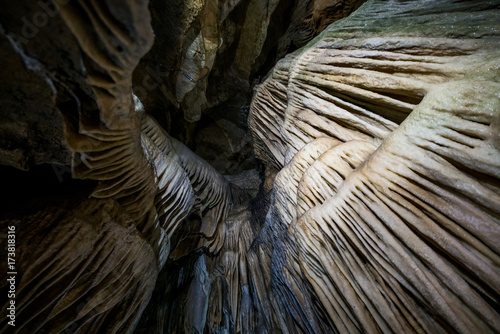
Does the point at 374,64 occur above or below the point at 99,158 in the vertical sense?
above

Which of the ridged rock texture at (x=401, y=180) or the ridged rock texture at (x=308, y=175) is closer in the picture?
the ridged rock texture at (x=308, y=175)

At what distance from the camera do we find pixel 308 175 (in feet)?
5.83

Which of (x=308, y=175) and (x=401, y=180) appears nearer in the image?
(x=401, y=180)

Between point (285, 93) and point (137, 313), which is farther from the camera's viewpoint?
point (285, 93)

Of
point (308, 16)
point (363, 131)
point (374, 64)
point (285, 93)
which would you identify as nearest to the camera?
point (374, 64)

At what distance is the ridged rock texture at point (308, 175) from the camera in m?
0.80

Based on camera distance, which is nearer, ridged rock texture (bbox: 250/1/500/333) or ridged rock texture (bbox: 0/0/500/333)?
ridged rock texture (bbox: 0/0/500/333)

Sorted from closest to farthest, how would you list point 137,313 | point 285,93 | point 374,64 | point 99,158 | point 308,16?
point 99,158 < point 374,64 < point 137,313 < point 285,93 < point 308,16

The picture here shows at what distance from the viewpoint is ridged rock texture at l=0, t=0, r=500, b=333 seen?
31.4 inches

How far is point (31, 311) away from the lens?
Result: 1168 mm

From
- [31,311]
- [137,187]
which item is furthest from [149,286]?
[137,187]

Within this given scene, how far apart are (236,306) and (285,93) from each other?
332 cm

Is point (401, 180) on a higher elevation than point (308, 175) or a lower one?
higher

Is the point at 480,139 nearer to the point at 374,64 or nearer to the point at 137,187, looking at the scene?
the point at 374,64
